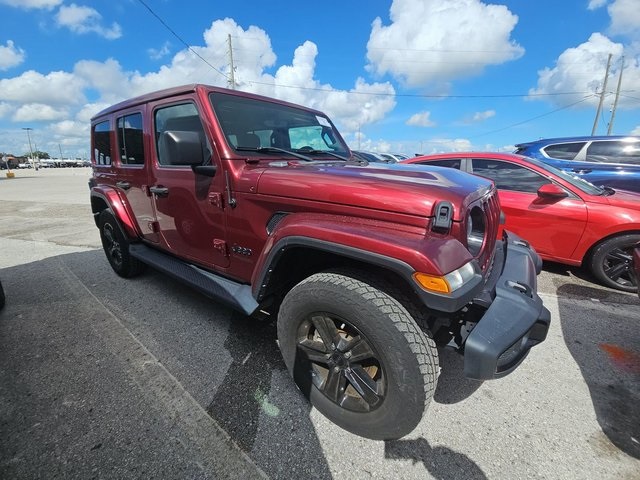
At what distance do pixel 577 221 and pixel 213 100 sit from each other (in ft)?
13.1

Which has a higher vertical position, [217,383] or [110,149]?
[110,149]

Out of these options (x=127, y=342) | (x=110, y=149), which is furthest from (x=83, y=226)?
(x=127, y=342)

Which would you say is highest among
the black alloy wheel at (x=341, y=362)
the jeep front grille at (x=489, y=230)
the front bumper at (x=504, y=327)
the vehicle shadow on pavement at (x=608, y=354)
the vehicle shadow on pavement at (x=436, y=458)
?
the jeep front grille at (x=489, y=230)

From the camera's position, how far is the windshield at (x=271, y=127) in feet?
7.93

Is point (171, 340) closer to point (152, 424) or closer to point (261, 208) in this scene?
point (152, 424)

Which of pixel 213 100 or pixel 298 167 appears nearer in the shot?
pixel 298 167

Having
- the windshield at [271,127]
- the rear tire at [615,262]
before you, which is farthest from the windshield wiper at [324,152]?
the rear tire at [615,262]

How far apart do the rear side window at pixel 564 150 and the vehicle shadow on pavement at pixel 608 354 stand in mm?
3695

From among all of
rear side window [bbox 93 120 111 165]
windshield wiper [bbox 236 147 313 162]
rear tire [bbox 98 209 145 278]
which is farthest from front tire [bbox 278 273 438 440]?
rear side window [bbox 93 120 111 165]

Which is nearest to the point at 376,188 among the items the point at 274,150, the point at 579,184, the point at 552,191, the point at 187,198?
the point at 274,150

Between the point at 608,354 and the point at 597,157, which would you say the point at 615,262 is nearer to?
the point at 608,354

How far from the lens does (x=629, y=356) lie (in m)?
2.55

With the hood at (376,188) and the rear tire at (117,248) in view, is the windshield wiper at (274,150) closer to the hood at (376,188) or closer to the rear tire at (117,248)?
the hood at (376,188)

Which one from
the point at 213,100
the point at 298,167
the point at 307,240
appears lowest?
the point at 307,240
